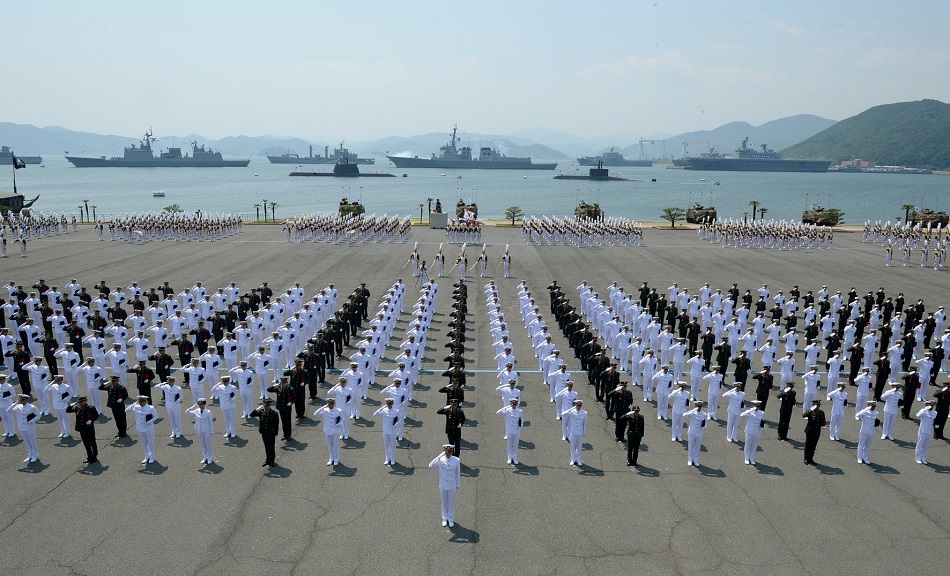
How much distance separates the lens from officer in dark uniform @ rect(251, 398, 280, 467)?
1059 cm

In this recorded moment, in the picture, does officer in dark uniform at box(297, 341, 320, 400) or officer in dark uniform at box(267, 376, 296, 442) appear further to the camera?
officer in dark uniform at box(297, 341, 320, 400)

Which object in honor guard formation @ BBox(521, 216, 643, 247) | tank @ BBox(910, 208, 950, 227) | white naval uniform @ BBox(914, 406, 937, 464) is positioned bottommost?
white naval uniform @ BBox(914, 406, 937, 464)

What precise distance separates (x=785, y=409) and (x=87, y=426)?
→ 40.3 ft

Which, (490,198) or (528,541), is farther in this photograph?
(490,198)

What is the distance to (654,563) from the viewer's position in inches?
325

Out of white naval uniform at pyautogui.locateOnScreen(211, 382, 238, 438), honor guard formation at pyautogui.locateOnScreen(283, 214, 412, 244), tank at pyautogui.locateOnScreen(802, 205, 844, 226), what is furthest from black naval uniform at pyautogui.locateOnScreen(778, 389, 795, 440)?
tank at pyautogui.locateOnScreen(802, 205, 844, 226)

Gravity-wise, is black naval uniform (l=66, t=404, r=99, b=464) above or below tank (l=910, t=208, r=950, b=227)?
below

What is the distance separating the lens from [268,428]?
10625 millimetres

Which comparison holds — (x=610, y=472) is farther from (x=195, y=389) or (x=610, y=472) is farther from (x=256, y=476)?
(x=195, y=389)

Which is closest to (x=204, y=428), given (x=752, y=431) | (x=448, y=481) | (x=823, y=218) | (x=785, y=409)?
(x=448, y=481)

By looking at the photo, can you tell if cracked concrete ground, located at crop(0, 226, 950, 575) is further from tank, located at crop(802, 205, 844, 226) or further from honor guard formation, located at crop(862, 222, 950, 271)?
tank, located at crop(802, 205, 844, 226)

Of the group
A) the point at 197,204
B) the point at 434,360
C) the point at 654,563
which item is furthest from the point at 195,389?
the point at 197,204

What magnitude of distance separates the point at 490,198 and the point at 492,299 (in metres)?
112

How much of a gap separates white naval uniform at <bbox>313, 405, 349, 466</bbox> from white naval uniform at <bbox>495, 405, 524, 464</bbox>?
271cm
